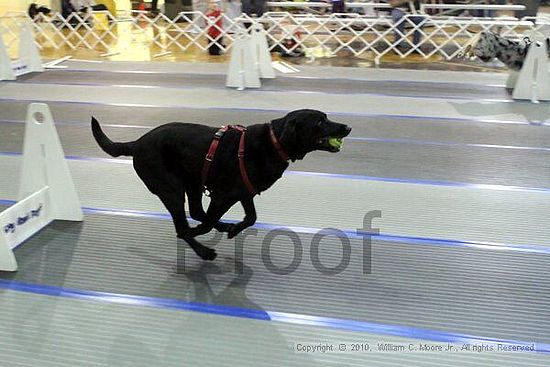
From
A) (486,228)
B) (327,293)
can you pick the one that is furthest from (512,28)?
(327,293)

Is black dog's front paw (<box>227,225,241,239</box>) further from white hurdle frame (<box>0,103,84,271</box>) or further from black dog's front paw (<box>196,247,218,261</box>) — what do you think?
white hurdle frame (<box>0,103,84,271</box>)

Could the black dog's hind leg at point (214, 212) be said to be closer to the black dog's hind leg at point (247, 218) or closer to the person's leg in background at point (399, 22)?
the black dog's hind leg at point (247, 218)

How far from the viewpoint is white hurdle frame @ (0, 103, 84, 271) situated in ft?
10.5

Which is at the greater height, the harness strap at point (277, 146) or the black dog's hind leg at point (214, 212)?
the harness strap at point (277, 146)

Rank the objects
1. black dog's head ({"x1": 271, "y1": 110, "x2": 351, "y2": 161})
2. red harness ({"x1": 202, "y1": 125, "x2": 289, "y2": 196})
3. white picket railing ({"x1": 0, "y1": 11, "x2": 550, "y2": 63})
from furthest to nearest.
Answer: white picket railing ({"x1": 0, "y1": 11, "x2": 550, "y2": 63})
red harness ({"x1": 202, "y1": 125, "x2": 289, "y2": 196})
black dog's head ({"x1": 271, "y1": 110, "x2": 351, "y2": 161})

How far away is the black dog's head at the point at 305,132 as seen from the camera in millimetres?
2512

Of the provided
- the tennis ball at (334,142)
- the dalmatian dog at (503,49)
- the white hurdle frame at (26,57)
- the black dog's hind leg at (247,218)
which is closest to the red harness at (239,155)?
the black dog's hind leg at (247,218)

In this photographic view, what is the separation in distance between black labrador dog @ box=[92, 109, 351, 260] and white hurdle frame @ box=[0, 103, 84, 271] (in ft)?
2.20

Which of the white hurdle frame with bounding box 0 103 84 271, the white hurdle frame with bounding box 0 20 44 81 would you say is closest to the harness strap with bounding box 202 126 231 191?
the white hurdle frame with bounding box 0 103 84 271

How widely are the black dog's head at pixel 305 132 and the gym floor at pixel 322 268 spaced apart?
69cm

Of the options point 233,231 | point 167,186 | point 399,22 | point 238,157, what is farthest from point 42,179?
point 399,22

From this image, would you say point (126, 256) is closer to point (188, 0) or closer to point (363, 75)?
point (363, 75)

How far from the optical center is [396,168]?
438 centimetres

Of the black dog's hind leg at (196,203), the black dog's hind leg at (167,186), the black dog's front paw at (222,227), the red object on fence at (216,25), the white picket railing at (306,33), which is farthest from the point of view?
the red object on fence at (216,25)
